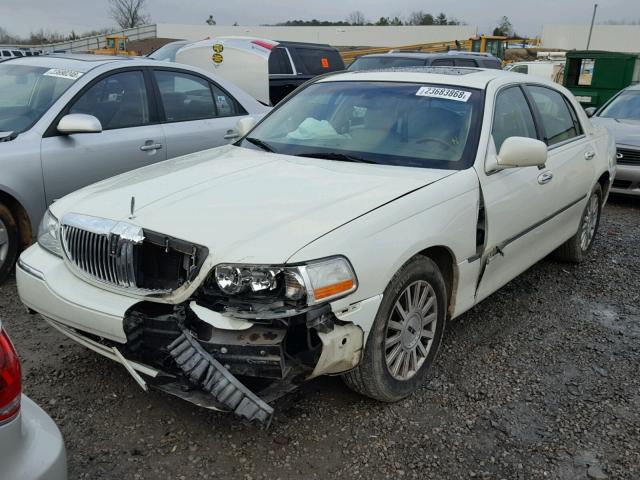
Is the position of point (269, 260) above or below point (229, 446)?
above

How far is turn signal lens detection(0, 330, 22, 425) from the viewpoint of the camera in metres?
1.68

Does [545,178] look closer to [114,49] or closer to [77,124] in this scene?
[77,124]

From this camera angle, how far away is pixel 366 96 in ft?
13.4

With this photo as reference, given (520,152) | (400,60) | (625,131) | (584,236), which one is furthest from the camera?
(400,60)

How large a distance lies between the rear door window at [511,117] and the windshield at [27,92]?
3.31 m

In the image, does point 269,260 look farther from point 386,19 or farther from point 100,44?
point 386,19

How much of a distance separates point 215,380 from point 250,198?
97cm

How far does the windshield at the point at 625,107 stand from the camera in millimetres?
8992

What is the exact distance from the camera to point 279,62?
35.1 ft

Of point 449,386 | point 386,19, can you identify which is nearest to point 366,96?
point 449,386

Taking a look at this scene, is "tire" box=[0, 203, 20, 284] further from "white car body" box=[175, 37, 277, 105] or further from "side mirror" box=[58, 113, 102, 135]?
"white car body" box=[175, 37, 277, 105]

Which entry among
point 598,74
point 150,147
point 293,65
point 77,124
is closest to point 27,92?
point 77,124

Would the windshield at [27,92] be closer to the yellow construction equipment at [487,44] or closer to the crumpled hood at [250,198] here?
the crumpled hood at [250,198]

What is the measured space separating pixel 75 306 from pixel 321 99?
7.56 ft
